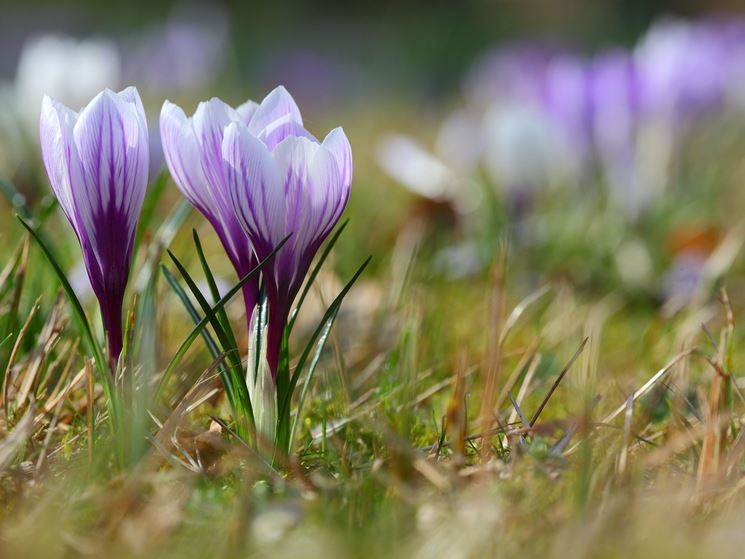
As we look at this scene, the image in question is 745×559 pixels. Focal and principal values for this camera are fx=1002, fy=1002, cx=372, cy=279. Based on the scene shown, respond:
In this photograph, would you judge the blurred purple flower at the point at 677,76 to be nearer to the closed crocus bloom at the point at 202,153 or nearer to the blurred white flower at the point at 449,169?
the blurred white flower at the point at 449,169

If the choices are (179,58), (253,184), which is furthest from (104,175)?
(179,58)

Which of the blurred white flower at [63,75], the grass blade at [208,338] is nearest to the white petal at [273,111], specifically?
the grass blade at [208,338]

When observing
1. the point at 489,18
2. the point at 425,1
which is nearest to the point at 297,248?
the point at 489,18

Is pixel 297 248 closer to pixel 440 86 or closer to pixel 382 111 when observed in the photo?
pixel 382 111

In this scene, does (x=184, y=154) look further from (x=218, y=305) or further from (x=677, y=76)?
(x=677, y=76)

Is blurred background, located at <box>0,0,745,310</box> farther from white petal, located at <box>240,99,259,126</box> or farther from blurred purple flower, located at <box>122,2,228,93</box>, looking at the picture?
blurred purple flower, located at <box>122,2,228,93</box>

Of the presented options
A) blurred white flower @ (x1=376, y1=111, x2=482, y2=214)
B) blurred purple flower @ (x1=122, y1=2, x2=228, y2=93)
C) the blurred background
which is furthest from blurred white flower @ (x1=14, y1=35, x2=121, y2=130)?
blurred purple flower @ (x1=122, y1=2, x2=228, y2=93)
